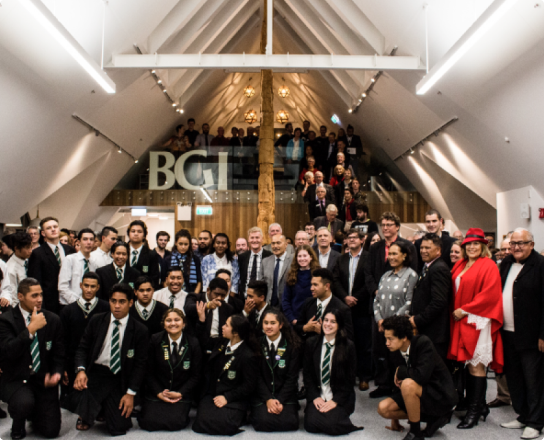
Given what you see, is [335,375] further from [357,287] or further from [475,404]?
[357,287]

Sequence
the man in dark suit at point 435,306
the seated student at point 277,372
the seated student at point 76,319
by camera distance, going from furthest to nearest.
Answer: the seated student at point 76,319, the man in dark suit at point 435,306, the seated student at point 277,372

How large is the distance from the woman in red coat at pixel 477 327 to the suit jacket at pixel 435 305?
9 centimetres

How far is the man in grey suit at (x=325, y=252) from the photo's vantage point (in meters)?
5.79

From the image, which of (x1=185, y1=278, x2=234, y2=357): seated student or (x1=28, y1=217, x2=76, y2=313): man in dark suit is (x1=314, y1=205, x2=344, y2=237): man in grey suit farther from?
(x1=28, y1=217, x2=76, y2=313): man in dark suit

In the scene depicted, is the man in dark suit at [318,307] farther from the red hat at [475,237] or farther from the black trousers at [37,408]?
the black trousers at [37,408]

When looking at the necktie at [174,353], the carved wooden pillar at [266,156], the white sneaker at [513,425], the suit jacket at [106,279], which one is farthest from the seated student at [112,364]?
the carved wooden pillar at [266,156]

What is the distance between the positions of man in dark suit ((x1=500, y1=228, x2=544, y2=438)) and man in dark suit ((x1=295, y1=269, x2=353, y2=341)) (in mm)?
1348

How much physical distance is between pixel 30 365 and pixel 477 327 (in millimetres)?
3577

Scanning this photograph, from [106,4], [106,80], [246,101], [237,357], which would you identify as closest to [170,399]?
[237,357]

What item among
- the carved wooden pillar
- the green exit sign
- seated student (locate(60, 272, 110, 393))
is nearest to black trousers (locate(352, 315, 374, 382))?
seated student (locate(60, 272, 110, 393))

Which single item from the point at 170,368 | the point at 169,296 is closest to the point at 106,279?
the point at 169,296

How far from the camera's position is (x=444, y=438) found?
3957 millimetres

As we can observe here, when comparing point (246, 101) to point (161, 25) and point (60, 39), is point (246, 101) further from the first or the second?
point (60, 39)

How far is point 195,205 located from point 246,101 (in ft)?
23.1
